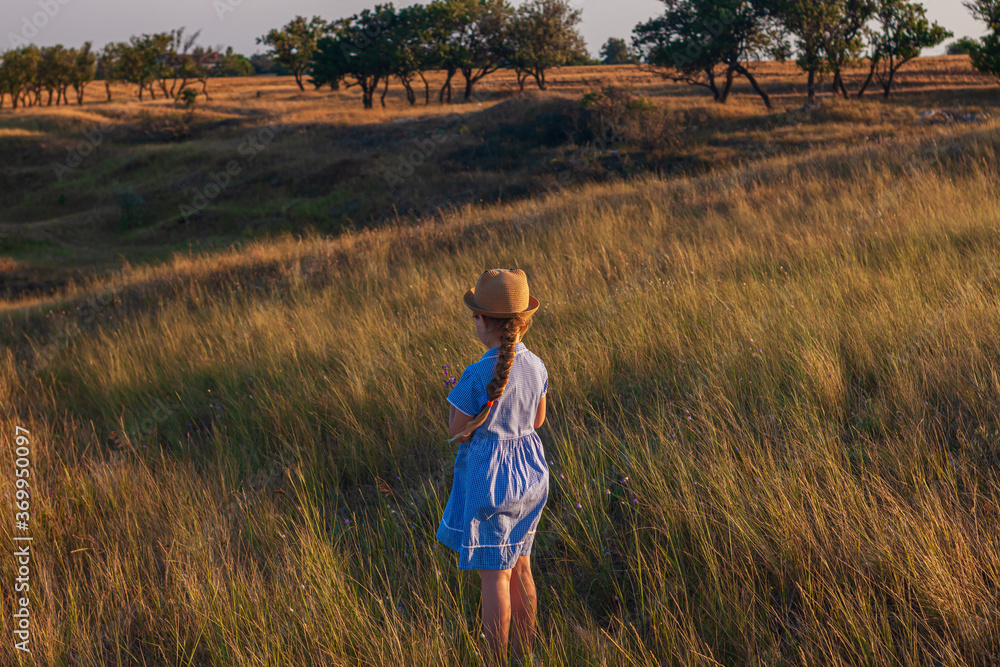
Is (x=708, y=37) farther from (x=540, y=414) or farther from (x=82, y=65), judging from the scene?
(x=82, y=65)

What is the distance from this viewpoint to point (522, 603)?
2135 millimetres

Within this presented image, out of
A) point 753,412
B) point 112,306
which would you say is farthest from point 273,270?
point 753,412

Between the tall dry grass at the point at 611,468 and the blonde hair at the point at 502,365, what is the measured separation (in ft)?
2.10

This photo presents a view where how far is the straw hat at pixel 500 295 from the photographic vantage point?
2.00 metres

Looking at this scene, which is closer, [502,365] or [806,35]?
[502,365]

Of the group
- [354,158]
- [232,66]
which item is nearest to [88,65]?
[232,66]

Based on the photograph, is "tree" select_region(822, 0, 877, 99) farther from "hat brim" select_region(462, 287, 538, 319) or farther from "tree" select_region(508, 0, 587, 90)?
"hat brim" select_region(462, 287, 538, 319)

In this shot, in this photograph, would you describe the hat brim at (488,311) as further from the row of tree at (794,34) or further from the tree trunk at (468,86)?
the tree trunk at (468,86)

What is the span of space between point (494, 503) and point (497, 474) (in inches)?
3.8

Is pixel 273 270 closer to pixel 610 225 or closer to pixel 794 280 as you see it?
pixel 610 225

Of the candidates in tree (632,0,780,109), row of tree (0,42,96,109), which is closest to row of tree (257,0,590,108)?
tree (632,0,780,109)

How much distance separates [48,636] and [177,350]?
14.7 ft

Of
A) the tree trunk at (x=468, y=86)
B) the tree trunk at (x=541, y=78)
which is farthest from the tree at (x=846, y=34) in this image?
the tree trunk at (x=468, y=86)

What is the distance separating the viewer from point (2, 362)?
23.9 feet
